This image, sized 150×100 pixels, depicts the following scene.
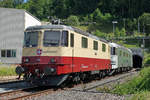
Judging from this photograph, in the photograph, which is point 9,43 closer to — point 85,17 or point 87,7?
point 85,17

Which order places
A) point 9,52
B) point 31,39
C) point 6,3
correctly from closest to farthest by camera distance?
point 31,39 → point 9,52 → point 6,3

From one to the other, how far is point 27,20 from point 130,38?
54.2m

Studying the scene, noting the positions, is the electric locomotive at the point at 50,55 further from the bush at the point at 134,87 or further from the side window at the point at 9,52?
the side window at the point at 9,52

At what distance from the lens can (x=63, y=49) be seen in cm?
1273

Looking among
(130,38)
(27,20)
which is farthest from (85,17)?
(27,20)

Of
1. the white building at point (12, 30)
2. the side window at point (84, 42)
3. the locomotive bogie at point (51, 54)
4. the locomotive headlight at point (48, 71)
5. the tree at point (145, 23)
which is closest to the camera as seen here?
the locomotive headlight at point (48, 71)

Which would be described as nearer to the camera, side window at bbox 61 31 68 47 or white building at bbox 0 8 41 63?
side window at bbox 61 31 68 47

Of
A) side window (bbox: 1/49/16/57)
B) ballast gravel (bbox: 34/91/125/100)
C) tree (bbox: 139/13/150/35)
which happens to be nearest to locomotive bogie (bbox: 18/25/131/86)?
ballast gravel (bbox: 34/91/125/100)

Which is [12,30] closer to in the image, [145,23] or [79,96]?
[79,96]

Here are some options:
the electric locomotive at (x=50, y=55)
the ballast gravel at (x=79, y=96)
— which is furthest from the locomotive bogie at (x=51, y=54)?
the ballast gravel at (x=79, y=96)

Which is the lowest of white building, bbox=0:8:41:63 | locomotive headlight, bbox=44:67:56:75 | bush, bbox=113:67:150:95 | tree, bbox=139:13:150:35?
bush, bbox=113:67:150:95

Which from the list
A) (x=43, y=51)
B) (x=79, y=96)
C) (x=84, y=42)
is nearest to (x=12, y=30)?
(x=84, y=42)

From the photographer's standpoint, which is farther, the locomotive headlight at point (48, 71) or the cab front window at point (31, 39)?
the cab front window at point (31, 39)

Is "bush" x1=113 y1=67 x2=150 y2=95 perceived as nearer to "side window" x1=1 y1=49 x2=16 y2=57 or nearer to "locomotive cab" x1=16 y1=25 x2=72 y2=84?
"locomotive cab" x1=16 y1=25 x2=72 y2=84
